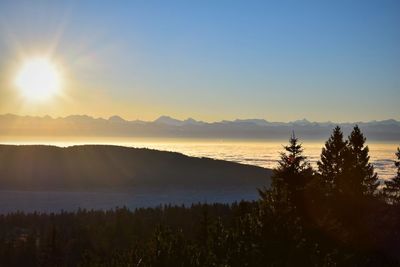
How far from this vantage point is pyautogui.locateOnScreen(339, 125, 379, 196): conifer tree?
5684 cm

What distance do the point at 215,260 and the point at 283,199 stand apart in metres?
5.99

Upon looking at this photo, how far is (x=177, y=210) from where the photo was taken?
549 ft

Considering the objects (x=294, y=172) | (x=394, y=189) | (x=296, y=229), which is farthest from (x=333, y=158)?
(x=296, y=229)

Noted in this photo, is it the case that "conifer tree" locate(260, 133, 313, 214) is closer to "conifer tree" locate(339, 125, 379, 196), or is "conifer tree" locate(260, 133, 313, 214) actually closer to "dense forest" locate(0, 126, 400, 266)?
"dense forest" locate(0, 126, 400, 266)

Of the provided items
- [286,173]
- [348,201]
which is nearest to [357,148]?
[348,201]

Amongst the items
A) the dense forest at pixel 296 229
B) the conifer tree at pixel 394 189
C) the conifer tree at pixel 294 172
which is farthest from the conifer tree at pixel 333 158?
the conifer tree at pixel 294 172

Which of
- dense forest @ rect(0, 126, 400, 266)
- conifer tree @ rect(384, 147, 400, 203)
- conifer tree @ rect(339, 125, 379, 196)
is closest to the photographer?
dense forest @ rect(0, 126, 400, 266)

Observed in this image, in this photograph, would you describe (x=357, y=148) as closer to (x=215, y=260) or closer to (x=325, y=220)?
(x=325, y=220)

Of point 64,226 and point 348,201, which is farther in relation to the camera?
point 64,226

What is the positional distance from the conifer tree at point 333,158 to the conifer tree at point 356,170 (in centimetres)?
73

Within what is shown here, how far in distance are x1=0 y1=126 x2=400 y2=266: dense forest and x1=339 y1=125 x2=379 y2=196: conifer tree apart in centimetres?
12

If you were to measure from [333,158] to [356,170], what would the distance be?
3523 mm

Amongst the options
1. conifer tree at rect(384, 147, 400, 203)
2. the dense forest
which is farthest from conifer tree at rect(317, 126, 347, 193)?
conifer tree at rect(384, 147, 400, 203)

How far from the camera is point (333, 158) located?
60219 mm
